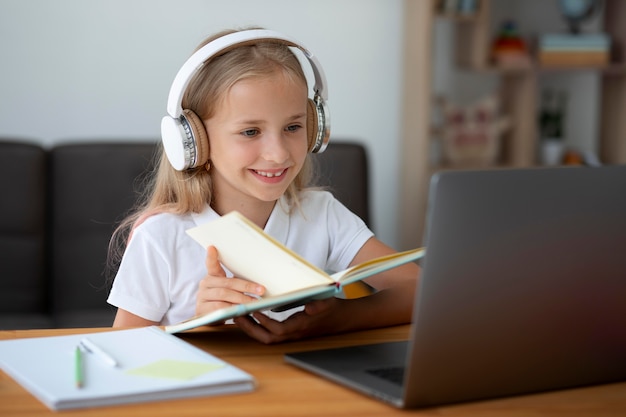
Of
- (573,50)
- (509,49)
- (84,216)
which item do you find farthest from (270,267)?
(573,50)

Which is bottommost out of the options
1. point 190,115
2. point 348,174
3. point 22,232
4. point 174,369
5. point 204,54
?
point 22,232

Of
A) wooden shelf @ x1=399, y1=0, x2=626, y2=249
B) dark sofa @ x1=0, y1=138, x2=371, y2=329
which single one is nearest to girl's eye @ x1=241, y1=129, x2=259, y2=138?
dark sofa @ x1=0, y1=138, x2=371, y2=329

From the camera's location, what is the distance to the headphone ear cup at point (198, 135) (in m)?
1.46

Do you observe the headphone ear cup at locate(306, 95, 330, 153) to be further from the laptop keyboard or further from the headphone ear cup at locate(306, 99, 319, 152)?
the laptop keyboard

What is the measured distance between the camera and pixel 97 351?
1.03 meters

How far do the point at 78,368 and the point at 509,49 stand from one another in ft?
9.60

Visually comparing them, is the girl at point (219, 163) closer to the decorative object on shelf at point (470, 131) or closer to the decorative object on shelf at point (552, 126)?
the decorative object on shelf at point (470, 131)

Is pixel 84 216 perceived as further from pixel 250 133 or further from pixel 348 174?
pixel 250 133

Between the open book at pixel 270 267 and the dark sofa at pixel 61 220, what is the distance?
159cm

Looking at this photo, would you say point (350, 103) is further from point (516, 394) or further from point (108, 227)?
point (516, 394)

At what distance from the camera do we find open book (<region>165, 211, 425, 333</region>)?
40.2 inches

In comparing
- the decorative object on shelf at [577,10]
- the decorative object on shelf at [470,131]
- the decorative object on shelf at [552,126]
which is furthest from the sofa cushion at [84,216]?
the decorative object on shelf at [577,10]

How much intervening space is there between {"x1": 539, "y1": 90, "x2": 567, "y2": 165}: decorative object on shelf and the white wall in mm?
882

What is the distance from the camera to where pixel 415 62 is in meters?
3.42
